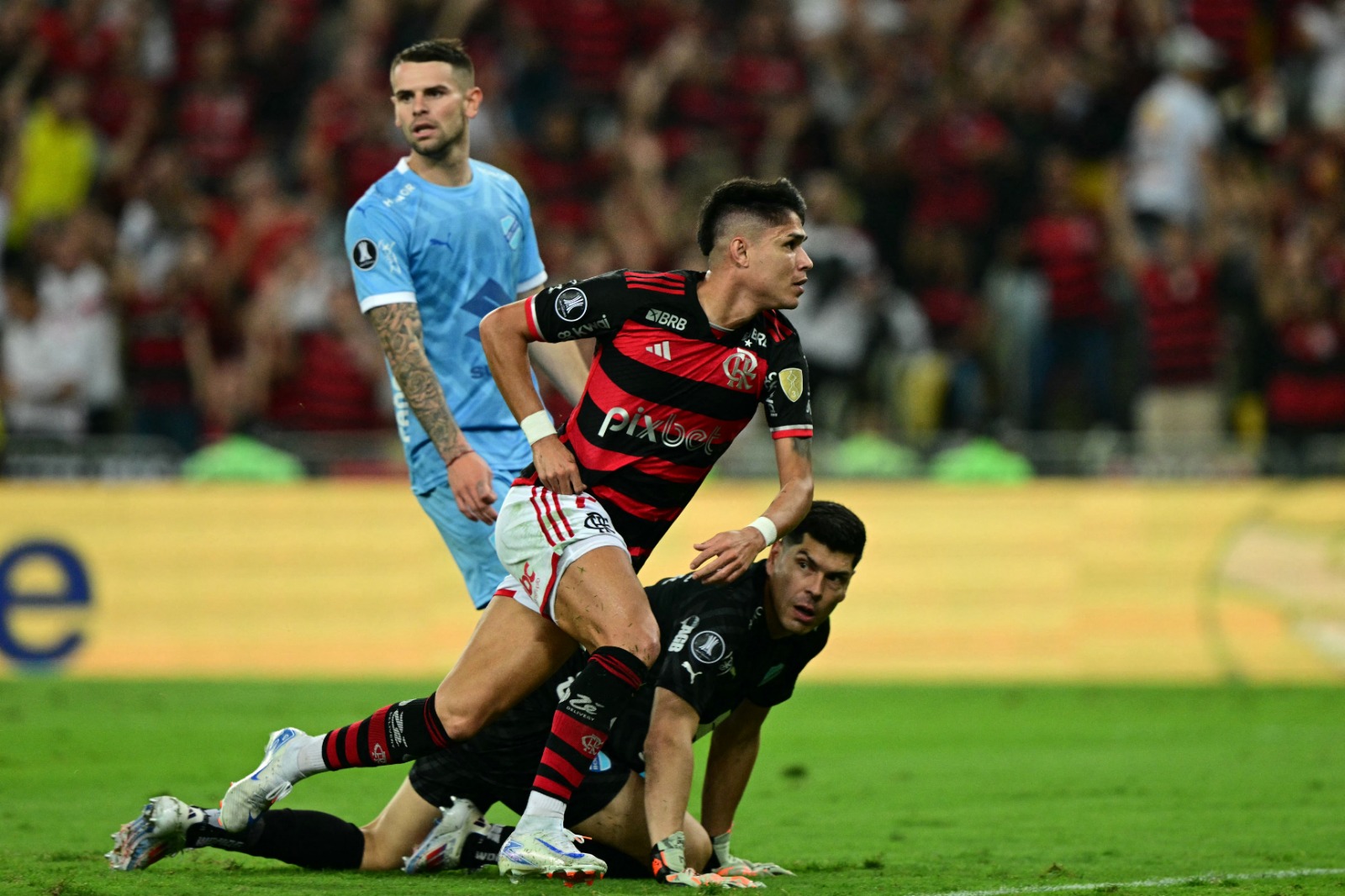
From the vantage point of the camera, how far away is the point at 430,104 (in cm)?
748

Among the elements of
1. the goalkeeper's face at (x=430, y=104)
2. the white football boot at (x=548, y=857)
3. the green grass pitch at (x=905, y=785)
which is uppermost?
the goalkeeper's face at (x=430, y=104)

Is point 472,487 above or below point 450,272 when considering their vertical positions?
below

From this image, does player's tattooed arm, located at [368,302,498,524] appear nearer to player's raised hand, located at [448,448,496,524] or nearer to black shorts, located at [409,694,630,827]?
player's raised hand, located at [448,448,496,524]

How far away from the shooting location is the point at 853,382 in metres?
16.5

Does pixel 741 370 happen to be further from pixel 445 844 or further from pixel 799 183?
pixel 799 183

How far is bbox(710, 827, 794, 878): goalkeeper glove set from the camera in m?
6.40

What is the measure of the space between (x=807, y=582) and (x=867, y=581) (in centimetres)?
819

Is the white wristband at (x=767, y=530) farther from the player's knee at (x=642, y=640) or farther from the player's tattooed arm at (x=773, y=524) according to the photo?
the player's knee at (x=642, y=640)

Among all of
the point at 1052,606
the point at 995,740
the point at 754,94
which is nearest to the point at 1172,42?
the point at 754,94

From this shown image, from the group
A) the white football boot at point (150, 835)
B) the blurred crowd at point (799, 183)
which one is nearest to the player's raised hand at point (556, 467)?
the white football boot at point (150, 835)

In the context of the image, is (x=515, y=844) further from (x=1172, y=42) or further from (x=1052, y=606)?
(x=1172, y=42)

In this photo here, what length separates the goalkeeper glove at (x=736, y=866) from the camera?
6402 millimetres

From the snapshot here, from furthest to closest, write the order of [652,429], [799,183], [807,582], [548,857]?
[799,183] → [807,582] → [652,429] → [548,857]

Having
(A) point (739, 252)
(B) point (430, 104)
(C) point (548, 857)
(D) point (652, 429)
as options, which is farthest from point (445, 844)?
(B) point (430, 104)
